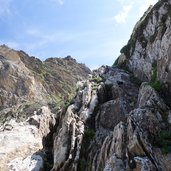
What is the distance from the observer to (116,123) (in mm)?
28750

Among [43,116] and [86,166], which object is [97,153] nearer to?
[86,166]

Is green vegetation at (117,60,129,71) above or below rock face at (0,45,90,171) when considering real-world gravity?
below

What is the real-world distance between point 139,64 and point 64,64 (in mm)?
99731

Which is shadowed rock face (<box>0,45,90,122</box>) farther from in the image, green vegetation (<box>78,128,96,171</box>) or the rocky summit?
green vegetation (<box>78,128,96,171</box>)

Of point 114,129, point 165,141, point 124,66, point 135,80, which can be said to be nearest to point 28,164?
point 114,129

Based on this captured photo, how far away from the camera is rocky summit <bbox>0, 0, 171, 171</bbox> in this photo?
20681 millimetres

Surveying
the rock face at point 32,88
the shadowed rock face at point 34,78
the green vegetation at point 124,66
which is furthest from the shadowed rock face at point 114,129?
the shadowed rock face at point 34,78

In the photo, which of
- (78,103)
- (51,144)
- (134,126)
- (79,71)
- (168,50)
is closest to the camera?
(134,126)

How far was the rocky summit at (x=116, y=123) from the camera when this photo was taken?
2068 centimetres

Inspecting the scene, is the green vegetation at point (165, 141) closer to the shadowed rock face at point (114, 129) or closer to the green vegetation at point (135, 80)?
the shadowed rock face at point (114, 129)

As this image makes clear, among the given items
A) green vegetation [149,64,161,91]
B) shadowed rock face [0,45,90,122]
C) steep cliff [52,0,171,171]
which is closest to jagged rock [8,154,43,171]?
steep cliff [52,0,171,171]

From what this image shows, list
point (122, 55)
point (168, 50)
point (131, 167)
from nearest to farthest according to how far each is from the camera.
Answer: point (131, 167) < point (168, 50) < point (122, 55)

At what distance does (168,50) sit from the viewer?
27891 millimetres

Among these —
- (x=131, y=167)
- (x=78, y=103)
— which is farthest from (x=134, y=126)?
(x=78, y=103)
